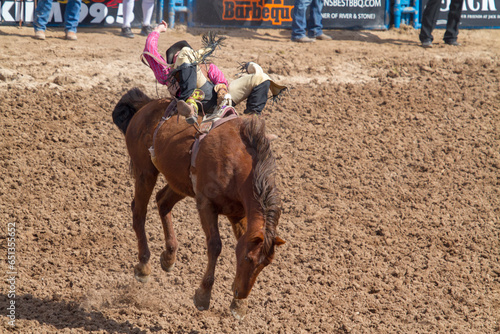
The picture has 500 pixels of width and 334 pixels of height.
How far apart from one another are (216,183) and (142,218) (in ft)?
4.83

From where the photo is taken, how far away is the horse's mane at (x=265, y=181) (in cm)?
384

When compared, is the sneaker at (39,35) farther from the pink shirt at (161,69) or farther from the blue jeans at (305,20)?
the pink shirt at (161,69)

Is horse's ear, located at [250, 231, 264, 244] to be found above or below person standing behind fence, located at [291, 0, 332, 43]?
below

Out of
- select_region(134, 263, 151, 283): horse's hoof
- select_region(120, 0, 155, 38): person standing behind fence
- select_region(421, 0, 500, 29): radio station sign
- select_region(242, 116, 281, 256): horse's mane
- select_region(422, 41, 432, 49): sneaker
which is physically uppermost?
select_region(421, 0, 500, 29): radio station sign

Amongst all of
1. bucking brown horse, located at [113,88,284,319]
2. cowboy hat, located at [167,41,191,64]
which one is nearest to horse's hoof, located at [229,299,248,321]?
bucking brown horse, located at [113,88,284,319]

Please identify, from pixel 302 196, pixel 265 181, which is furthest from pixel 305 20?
pixel 265 181

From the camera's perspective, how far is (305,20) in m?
10.6

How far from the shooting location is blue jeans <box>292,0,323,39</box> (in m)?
10.4

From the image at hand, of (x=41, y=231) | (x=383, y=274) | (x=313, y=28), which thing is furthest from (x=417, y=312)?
(x=313, y=28)

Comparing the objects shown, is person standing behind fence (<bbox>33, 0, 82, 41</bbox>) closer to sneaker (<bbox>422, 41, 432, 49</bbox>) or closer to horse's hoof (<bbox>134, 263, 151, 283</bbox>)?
horse's hoof (<bbox>134, 263, 151, 283</bbox>)

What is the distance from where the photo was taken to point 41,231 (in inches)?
236

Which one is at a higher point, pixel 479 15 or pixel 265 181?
pixel 479 15

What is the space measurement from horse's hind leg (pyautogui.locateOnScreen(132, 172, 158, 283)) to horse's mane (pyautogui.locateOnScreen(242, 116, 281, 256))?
4.59ft

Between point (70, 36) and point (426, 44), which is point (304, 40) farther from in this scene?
point (70, 36)
